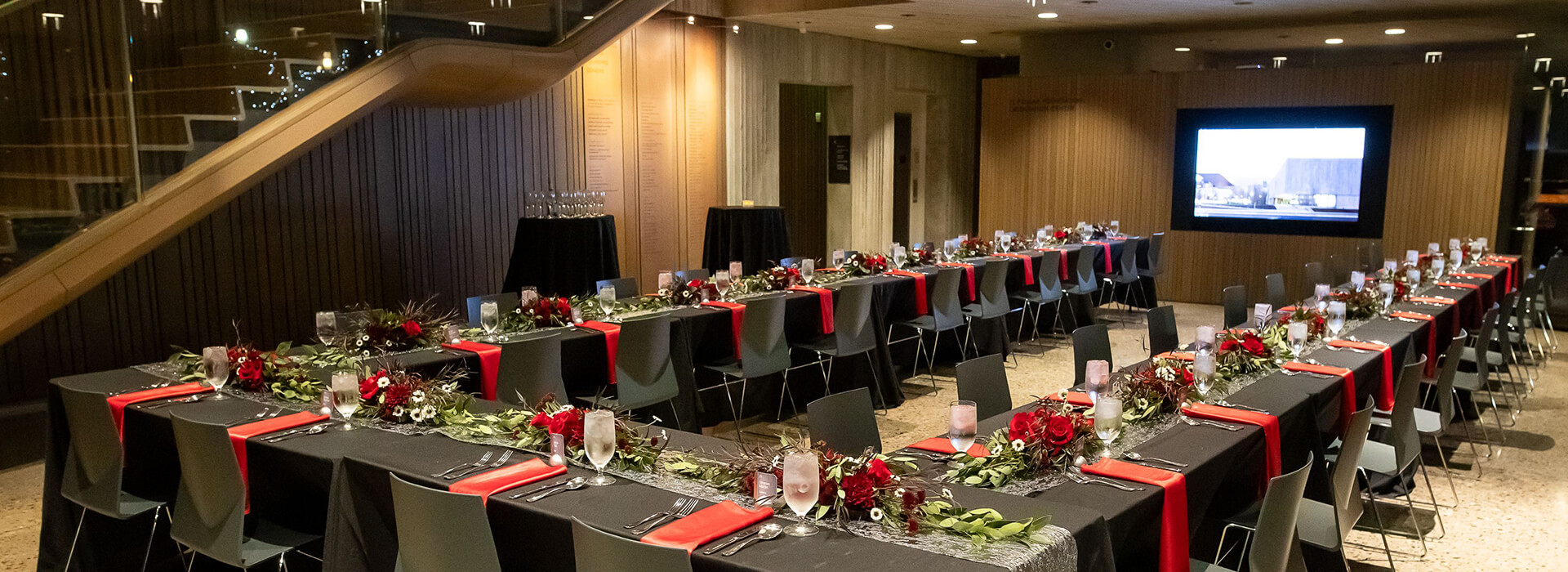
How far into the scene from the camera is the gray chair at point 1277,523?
264 centimetres

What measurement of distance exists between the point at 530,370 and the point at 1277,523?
9.81 ft

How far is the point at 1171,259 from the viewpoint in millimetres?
11703

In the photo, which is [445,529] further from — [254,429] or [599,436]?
[254,429]

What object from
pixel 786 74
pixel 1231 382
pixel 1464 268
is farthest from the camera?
pixel 786 74

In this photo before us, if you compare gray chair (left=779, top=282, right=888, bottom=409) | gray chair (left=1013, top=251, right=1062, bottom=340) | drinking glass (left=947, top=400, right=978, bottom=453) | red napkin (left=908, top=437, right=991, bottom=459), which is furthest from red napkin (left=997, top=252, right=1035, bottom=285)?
drinking glass (left=947, top=400, right=978, bottom=453)

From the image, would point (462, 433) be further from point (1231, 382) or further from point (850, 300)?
point (850, 300)

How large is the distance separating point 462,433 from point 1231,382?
2771mm

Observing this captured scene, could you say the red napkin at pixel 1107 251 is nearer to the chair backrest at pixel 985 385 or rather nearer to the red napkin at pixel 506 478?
the chair backrest at pixel 985 385

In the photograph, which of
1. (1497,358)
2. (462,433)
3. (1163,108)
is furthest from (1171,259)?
(462,433)

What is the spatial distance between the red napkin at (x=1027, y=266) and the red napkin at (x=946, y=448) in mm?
5575

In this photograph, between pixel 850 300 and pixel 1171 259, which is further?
pixel 1171 259

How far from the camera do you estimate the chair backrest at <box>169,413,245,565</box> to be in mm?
3029

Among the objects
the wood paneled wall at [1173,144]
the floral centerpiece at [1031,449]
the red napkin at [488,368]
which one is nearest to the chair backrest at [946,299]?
the red napkin at [488,368]

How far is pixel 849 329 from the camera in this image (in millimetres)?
6191
